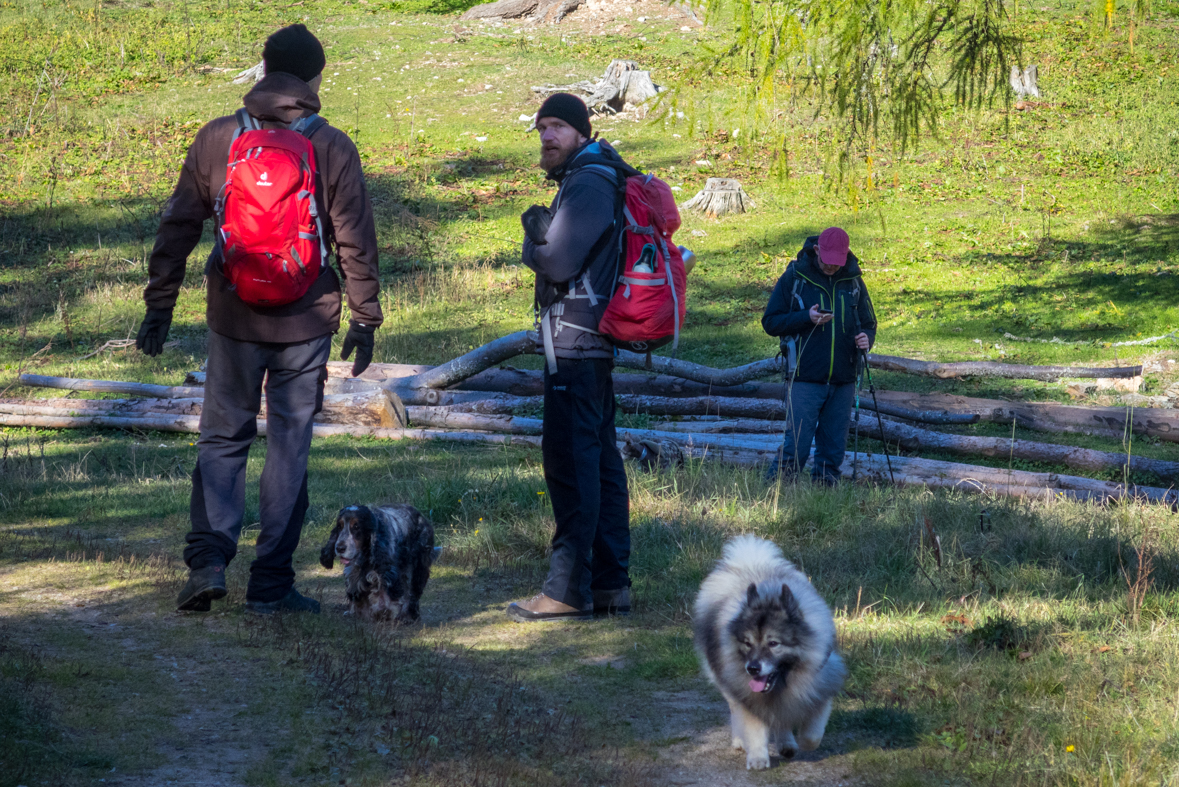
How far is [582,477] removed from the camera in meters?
5.08

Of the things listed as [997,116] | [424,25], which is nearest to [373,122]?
[424,25]

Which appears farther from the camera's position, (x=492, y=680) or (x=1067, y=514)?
(x=1067, y=514)

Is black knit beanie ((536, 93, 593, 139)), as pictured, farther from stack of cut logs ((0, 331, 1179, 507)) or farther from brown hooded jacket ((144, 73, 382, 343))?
stack of cut logs ((0, 331, 1179, 507))

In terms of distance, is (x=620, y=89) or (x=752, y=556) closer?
(x=752, y=556)

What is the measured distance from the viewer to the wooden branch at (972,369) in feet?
40.4

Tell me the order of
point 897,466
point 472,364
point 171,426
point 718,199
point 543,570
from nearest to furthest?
point 543,570 < point 897,466 < point 171,426 < point 472,364 < point 718,199

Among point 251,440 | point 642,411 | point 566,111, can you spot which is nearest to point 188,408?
point 642,411

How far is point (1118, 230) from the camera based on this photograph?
66.2 ft

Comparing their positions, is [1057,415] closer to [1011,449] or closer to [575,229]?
[1011,449]

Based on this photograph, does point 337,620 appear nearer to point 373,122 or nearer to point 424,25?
point 373,122

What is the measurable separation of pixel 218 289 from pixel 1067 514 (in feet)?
19.0

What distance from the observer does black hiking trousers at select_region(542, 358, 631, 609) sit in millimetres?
5055

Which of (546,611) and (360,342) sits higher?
(360,342)

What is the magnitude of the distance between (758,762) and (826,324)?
488 cm
